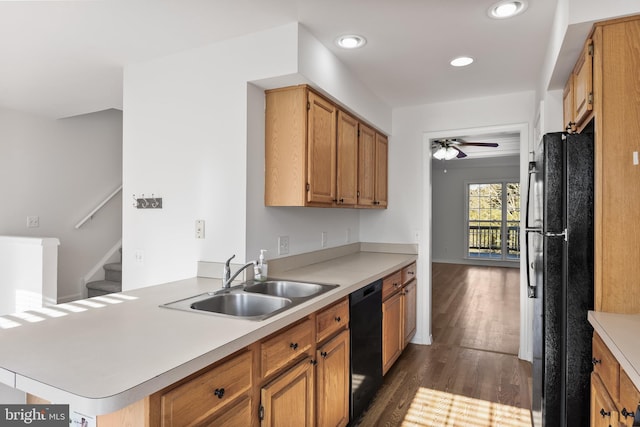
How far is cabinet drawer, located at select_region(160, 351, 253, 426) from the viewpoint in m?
1.08

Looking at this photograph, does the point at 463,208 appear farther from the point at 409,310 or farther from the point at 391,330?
the point at 391,330

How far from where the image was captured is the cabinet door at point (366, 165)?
3324 millimetres

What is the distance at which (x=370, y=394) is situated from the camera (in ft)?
8.34

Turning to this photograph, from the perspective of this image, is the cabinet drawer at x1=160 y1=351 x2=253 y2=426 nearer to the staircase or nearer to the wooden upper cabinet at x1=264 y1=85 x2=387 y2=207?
the wooden upper cabinet at x1=264 y1=85 x2=387 y2=207

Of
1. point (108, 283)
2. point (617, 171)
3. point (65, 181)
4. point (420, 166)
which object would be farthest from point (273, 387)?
point (65, 181)

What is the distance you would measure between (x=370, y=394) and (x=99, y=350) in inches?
72.8

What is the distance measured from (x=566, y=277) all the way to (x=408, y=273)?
1.84 metres

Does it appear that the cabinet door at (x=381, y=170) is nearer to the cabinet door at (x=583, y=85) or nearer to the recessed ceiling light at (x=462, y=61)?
the recessed ceiling light at (x=462, y=61)

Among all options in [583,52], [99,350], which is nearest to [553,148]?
[583,52]

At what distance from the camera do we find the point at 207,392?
1.20m

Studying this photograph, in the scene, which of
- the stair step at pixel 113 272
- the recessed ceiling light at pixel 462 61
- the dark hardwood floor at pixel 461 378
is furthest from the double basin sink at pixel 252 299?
the stair step at pixel 113 272

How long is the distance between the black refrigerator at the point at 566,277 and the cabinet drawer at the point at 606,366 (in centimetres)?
12

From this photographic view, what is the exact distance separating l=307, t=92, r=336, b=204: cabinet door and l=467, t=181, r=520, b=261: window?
25.5 ft

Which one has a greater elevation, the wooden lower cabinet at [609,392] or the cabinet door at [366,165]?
the cabinet door at [366,165]
